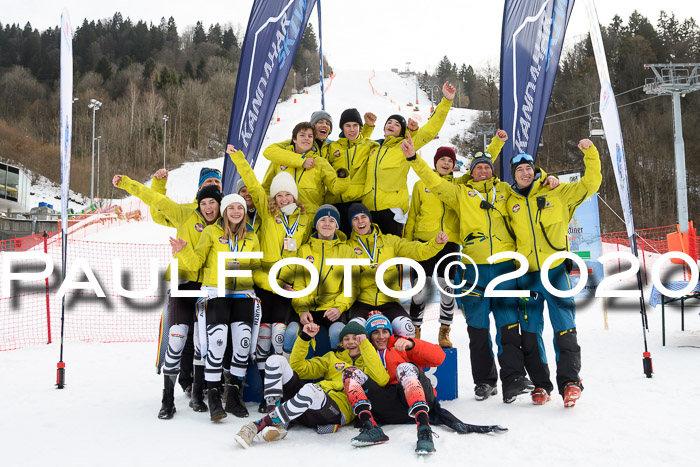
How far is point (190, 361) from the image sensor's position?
4703mm

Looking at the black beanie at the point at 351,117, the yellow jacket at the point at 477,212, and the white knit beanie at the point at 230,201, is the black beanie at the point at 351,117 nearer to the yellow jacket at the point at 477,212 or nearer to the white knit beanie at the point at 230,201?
the yellow jacket at the point at 477,212

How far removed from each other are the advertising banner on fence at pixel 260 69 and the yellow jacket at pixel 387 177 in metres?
1.47

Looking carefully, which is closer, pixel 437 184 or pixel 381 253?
pixel 381 253

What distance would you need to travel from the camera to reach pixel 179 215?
15.2 feet

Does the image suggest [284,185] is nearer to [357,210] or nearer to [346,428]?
[357,210]

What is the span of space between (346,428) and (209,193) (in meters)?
2.08

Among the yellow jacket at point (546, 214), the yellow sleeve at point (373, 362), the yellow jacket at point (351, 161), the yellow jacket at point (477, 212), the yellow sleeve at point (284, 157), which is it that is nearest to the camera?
the yellow sleeve at point (373, 362)

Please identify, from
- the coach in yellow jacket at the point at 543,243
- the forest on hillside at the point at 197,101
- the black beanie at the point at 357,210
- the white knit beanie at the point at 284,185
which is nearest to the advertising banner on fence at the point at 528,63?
the coach in yellow jacket at the point at 543,243

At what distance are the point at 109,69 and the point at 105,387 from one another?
65.0 metres

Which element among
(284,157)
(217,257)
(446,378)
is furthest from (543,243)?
(217,257)

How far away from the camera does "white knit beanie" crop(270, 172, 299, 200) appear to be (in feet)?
14.4

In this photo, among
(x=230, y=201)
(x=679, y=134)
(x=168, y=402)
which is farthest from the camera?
(x=679, y=134)

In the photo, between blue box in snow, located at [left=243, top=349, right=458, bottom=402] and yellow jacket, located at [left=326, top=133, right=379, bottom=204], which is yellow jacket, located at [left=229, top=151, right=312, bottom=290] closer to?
yellow jacket, located at [left=326, top=133, right=379, bottom=204]

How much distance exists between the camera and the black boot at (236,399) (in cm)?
400
